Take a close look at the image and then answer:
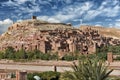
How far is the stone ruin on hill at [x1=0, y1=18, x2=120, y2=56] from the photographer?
47531 mm

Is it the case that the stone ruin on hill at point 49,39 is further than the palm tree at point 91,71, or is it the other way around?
the stone ruin on hill at point 49,39

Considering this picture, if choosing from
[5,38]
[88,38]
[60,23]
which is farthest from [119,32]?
[5,38]

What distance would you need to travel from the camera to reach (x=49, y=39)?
52.2 metres

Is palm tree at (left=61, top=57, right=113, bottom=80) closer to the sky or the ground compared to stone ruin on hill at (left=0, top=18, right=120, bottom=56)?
closer to the sky

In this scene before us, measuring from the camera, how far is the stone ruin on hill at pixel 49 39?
47531 millimetres

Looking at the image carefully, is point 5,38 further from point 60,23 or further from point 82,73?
point 82,73

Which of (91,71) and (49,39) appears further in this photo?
(49,39)

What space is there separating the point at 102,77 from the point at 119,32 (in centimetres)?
8819

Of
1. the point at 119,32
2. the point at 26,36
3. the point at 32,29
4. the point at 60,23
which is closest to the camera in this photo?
the point at 26,36

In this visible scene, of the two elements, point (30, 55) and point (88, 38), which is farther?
point (88, 38)

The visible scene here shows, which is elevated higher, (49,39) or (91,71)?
(91,71)

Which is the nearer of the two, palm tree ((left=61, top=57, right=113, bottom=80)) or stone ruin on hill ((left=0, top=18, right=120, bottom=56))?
palm tree ((left=61, top=57, right=113, bottom=80))

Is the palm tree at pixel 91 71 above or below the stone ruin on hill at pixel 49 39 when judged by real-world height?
above

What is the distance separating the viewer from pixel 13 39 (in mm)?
56781
